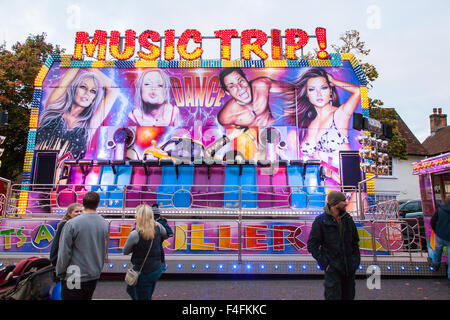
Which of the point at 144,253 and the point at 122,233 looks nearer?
the point at 144,253

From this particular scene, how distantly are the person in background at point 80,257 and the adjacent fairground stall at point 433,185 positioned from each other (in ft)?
27.0

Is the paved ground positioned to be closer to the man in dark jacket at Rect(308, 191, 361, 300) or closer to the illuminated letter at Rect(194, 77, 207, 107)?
the man in dark jacket at Rect(308, 191, 361, 300)

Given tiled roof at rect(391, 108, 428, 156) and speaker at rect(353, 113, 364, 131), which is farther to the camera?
tiled roof at rect(391, 108, 428, 156)

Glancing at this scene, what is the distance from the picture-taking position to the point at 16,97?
64.0ft

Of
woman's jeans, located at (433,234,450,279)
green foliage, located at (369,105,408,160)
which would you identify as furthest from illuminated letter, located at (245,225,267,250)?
green foliage, located at (369,105,408,160)

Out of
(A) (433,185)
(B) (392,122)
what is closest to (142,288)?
(A) (433,185)

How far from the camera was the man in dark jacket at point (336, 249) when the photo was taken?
4.14 meters

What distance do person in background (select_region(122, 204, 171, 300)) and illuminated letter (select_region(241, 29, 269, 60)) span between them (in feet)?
43.2

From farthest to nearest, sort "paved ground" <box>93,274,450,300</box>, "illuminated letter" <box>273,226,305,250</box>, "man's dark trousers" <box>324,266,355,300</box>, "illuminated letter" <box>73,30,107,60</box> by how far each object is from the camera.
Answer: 1. "illuminated letter" <box>73,30,107,60</box>
2. "illuminated letter" <box>273,226,305,250</box>
3. "paved ground" <box>93,274,450,300</box>
4. "man's dark trousers" <box>324,266,355,300</box>

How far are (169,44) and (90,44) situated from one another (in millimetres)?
4221

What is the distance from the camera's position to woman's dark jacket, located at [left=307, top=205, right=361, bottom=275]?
4141 millimetres

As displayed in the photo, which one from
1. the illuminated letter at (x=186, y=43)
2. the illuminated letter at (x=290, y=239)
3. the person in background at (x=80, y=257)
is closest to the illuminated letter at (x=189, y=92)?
the illuminated letter at (x=186, y=43)

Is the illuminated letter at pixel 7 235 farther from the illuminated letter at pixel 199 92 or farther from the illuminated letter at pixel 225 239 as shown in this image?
the illuminated letter at pixel 199 92

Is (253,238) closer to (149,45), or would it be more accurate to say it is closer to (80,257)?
(80,257)
